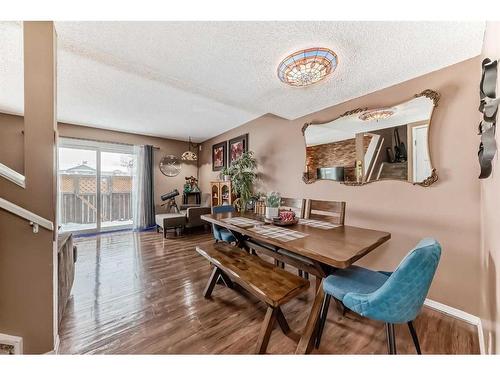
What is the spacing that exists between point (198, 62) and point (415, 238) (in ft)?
8.72

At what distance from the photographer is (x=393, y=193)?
6.50 feet

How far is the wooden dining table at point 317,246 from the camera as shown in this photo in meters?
1.12

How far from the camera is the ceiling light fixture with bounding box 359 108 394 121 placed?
6.56 feet

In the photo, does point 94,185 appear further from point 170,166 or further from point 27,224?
point 27,224

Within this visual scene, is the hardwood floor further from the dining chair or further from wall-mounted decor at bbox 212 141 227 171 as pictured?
wall-mounted decor at bbox 212 141 227 171

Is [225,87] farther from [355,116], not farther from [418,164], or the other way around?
[418,164]

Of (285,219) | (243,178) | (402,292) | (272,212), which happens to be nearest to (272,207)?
(272,212)

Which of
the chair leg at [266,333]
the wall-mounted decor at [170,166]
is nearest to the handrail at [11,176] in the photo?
the chair leg at [266,333]

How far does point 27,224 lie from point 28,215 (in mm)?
68

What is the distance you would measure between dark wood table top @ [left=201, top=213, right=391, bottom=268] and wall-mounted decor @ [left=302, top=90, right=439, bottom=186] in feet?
2.88

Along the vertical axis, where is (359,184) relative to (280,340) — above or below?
above

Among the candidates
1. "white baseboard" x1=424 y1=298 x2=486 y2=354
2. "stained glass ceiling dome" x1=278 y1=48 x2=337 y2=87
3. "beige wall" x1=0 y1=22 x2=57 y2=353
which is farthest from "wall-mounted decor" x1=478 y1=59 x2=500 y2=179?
"beige wall" x1=0 y1=22 x2=57 y2=353

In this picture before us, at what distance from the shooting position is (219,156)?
476 centimetres

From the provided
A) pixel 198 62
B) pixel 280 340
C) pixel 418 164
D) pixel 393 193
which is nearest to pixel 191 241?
pixel 280 340
